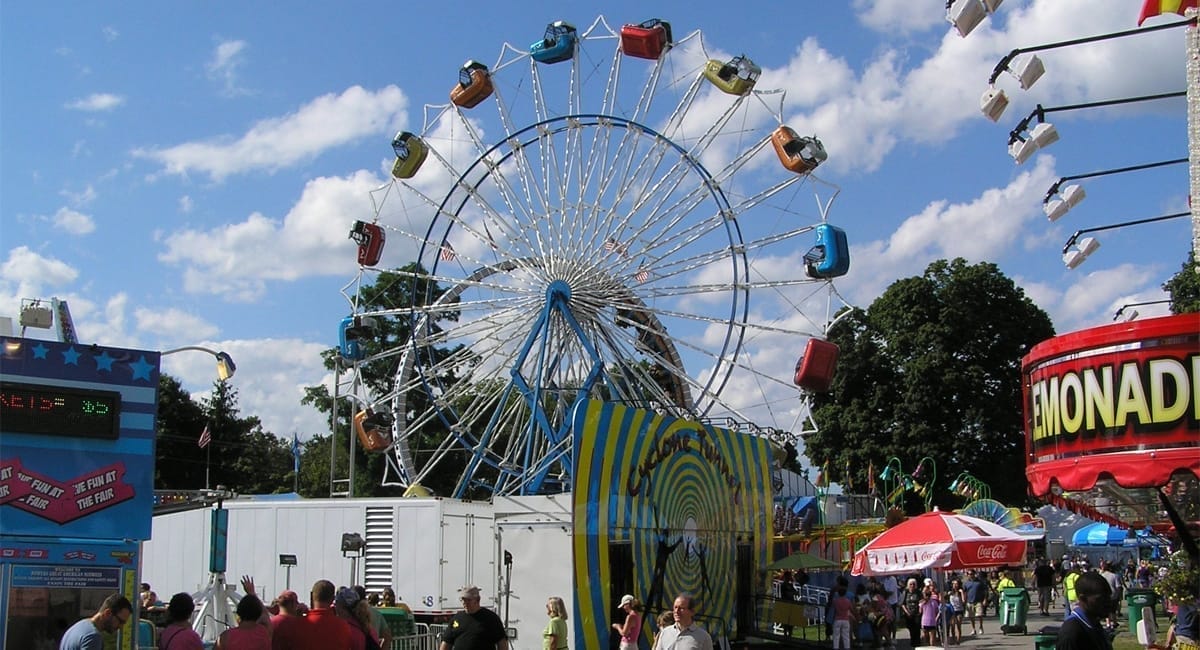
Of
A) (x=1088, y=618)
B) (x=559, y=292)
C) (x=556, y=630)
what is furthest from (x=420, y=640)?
(x=1088, y=618)

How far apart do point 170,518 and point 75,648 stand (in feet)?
53.6

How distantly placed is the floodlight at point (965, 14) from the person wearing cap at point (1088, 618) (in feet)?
26.5

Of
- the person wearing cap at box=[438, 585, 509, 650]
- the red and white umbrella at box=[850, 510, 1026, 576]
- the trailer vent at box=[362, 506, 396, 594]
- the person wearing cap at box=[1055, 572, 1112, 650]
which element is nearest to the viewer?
the person wearing cap at box=[1055, 572, 1112, 650]

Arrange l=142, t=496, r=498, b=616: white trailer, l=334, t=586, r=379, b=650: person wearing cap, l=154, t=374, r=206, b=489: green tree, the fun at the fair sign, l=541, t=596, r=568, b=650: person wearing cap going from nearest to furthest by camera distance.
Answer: l=334, t=586, r=379, b=650: person wearing cap
the fun at the fair sign
l=541, t=596, r=568, b=650: person wearing cap
l=142, t=496, r=498, b=616: white trailer
l=154, t=374, r=206, b=489: green tree

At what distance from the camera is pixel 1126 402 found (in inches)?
433

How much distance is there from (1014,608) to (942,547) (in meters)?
10.3

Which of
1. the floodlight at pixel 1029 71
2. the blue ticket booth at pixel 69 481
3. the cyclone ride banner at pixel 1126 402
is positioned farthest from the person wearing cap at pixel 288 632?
the floodlight at pixel 1029 71

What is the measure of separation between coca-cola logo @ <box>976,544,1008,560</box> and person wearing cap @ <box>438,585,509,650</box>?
9725 millimetres

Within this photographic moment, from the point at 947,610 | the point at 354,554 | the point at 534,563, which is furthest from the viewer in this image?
the point at 947,610

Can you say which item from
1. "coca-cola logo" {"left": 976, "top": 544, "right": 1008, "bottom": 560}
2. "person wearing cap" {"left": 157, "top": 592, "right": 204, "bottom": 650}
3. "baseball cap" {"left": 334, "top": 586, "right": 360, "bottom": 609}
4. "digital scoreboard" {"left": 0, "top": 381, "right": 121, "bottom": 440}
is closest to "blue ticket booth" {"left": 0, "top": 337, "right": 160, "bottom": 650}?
"digital scoreboard" {"left": 0, "top": 381, "right": 121, "bottom": 440}

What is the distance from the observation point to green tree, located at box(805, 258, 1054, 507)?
48.2 metres

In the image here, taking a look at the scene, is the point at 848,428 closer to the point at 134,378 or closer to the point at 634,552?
the point at 634,552

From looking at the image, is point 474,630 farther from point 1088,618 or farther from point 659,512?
point 659,512

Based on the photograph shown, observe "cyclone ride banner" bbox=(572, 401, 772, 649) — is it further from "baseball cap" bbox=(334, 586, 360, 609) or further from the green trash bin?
"baseball cap" bbox=(334, 586, 360, 609)
